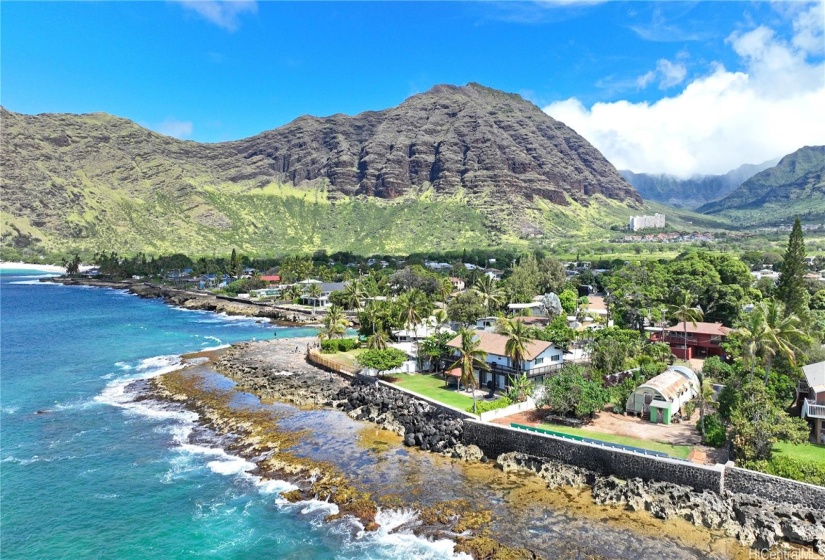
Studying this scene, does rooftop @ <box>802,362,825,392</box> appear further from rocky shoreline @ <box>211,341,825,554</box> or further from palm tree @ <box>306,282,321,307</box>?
palm tree @ <box>306,282,321,307</box>

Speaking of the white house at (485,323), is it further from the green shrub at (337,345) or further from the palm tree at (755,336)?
the palm tree at (755,336)

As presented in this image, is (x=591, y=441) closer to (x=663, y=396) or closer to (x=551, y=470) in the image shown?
(x=551, y=470)

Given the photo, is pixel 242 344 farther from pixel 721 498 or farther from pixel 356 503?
pixel 721 498

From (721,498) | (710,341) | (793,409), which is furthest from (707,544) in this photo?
(710,341)

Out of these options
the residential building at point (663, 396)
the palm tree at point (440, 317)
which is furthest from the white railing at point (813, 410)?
the palm tree at point (440, 317)

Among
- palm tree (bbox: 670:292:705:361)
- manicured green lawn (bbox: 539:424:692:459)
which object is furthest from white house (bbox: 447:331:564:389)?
palm tree (bbox: 670:292:705:361)
